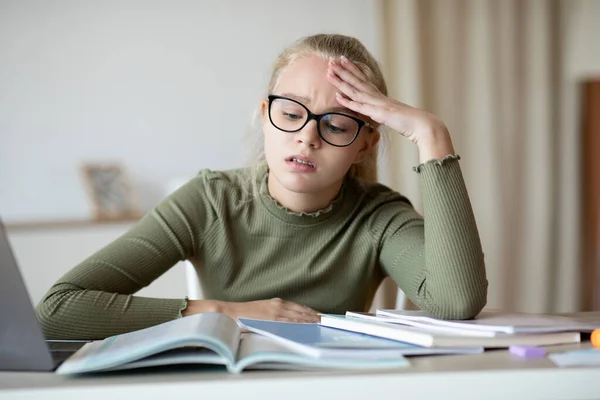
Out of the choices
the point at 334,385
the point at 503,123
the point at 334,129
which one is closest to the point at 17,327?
the point at 334,385

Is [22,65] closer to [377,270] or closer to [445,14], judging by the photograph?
[445,14]

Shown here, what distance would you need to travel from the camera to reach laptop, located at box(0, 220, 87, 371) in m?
0.73

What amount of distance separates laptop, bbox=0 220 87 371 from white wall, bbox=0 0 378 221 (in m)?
2.29

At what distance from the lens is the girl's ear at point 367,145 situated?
1440 mm

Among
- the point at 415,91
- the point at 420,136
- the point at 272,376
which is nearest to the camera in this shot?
the point at 272,376

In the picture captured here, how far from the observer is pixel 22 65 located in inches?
119

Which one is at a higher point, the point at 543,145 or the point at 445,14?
the point at 445,14

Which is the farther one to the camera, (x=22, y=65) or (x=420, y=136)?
(x=22, y=65)

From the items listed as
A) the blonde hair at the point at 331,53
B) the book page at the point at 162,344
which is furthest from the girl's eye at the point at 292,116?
the book page at the point at 162,344

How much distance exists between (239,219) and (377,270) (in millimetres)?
318

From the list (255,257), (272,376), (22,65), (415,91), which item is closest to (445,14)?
(415,91)

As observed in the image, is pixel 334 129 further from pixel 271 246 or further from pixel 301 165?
pixel 271 246

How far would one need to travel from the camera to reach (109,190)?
9.56 ft

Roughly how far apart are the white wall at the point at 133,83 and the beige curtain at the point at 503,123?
0.89 feet
